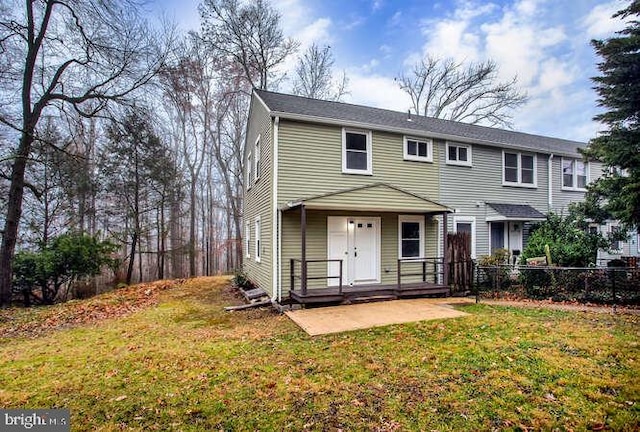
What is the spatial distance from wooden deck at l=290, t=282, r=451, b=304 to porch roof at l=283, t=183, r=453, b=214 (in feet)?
7.74

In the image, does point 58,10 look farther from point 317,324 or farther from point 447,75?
point 447,75

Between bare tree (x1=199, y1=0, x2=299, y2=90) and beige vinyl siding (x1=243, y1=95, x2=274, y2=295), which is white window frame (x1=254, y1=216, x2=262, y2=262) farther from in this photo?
bare tree (x1=199, y1=0, x2=299, y2=90)

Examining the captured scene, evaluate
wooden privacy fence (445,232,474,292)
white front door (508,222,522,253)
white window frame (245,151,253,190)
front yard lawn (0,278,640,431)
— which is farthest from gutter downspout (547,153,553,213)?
white window frame (245,151,253,190)

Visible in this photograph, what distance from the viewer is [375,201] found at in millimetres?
9750

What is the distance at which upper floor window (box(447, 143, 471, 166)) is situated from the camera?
39.1 ft

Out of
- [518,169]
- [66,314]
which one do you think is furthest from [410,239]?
[66,314]

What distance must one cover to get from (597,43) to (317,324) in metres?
10.2

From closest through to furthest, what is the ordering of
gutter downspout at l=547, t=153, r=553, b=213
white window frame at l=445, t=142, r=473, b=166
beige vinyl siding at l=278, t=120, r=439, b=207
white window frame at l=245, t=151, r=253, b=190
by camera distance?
beige vinyl siding at l=278, t=120, r=439, b=207 < white window frame at l=445, t=142, r=473, b=166 < white window frame at l=245, t=151, r=253, b=190 < gutter downspout at l=547, t=153, r=553, b=213

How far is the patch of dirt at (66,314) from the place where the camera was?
296 inches

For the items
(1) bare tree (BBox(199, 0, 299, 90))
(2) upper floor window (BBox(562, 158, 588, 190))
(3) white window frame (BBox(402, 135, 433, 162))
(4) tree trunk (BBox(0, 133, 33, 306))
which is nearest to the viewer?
(4) tree trunk (BBox(0, 133, 33, 306))

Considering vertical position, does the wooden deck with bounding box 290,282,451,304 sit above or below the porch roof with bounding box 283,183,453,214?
below

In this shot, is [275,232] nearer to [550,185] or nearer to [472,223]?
[472,223]

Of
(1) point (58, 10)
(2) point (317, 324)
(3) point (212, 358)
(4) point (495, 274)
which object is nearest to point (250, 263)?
(2) point (317, 324)

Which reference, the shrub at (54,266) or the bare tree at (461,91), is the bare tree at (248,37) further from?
the shrub at (54,266)
